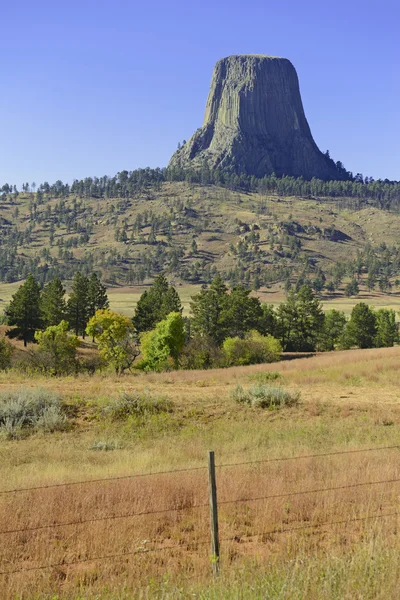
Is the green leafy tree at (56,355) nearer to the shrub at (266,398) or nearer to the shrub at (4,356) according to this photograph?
the shrub at (4,356)

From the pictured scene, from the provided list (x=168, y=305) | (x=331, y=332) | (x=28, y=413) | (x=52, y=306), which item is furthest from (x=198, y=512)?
(x=331, y=332)

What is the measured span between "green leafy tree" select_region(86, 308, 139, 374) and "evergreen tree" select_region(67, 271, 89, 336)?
63.0ft

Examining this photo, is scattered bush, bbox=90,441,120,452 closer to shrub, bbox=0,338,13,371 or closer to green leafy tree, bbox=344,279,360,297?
shrub, bbox=0,338,13,371

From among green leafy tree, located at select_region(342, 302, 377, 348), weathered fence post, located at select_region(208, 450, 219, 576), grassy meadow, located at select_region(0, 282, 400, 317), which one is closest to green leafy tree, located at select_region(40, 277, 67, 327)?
green leafy tree, located at select_region(342, 302, 377, 348)

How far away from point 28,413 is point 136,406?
3516 mm

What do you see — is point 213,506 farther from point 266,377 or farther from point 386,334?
point 386,334

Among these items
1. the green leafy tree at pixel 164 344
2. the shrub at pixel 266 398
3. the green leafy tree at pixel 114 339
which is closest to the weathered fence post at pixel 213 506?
the shrub at pixel 266 398

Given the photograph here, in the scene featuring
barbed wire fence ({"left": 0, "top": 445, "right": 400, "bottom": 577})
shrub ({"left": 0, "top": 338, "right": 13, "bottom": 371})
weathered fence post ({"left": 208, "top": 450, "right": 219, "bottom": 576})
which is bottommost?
shrub ({"left": 0, "top": 338, "right": 13, "bottom": 371})

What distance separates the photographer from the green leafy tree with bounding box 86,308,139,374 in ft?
186

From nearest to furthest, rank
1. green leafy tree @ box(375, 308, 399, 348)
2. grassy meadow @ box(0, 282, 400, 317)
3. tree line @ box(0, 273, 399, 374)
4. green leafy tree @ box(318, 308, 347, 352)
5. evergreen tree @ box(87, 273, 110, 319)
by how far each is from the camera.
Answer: tree line @ box(0, 273, 399, 374) < evergreen tree @ box(87, 273, 110, 319) < green leafy tree @ box(375, 308, 399, 348) < green leafy tree @ box(318, 308, 347, 352) < grassy meadow @ box(0, 282, 400, 317)

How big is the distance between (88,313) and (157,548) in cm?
7699

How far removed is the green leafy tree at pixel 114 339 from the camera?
56625mm

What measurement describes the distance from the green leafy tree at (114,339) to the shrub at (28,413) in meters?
36.5

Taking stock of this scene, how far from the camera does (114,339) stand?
58625mm
